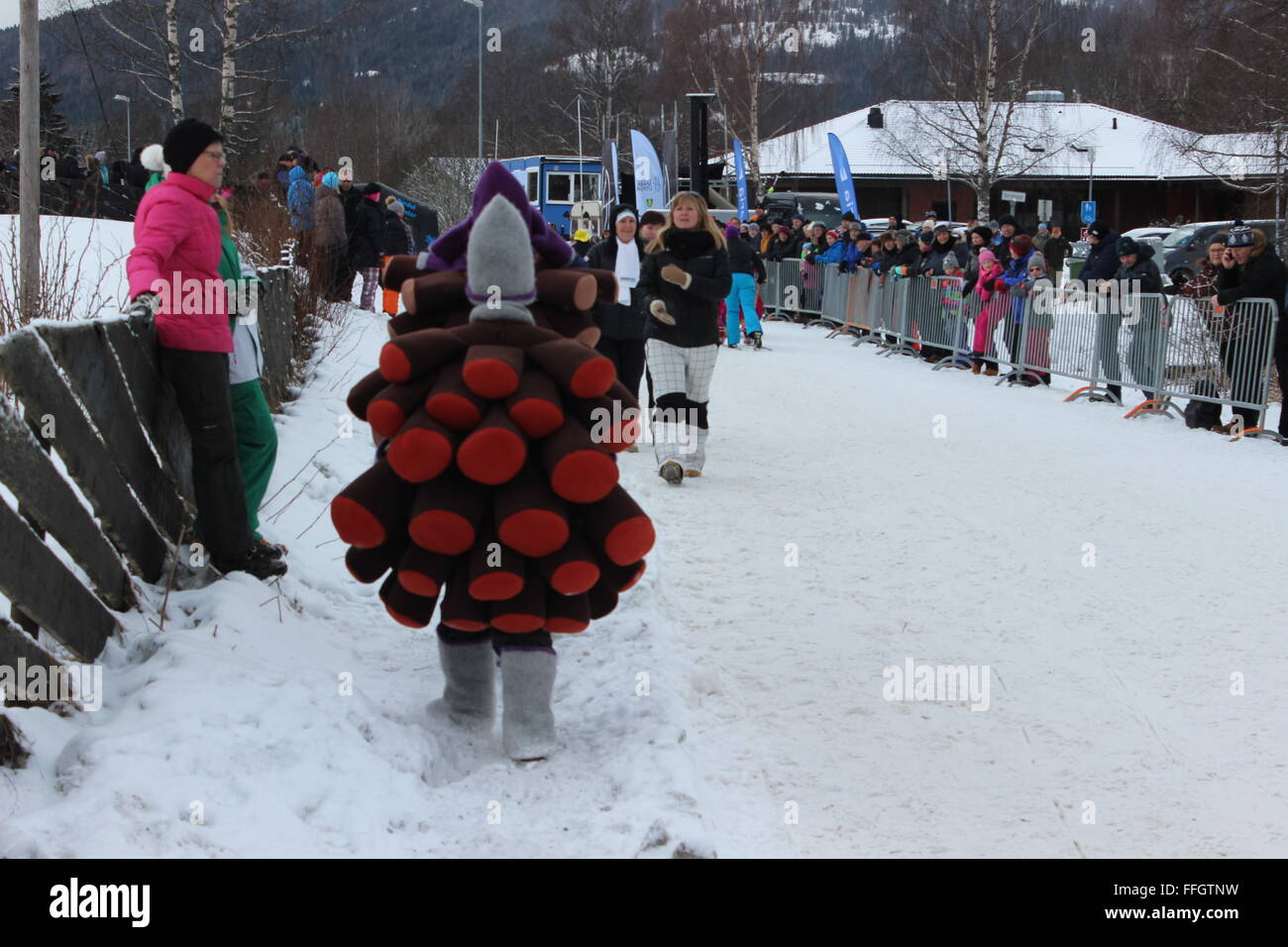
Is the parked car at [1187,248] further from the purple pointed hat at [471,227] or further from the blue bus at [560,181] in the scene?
the purple pointed hat at [471,227]

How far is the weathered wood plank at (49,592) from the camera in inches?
134

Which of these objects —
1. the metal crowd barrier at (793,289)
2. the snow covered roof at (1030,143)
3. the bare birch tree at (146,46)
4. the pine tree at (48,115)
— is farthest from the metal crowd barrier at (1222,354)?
the snow covered roof at (1030,143)

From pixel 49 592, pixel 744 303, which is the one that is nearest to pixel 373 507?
pixel 49 592

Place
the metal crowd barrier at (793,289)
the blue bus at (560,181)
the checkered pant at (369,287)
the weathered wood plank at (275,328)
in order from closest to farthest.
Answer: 1. the weathered wood plank at (275,328)
2. the checkered pant at (369,287)
3. the metal crowd barrier at (793,289)
4. the blue bus at (560,181)

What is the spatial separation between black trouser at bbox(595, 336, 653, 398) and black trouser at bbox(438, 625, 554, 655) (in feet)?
11.7

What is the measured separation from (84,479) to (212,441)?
749mm

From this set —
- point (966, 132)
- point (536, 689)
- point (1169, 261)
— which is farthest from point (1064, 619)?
point (966, 132)

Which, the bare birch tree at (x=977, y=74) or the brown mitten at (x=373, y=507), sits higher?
the bare birch tree at (x=977, y=74)

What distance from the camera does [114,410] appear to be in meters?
4.33

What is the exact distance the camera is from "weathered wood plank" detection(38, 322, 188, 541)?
158 inches

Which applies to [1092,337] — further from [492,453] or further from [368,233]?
[492,453]

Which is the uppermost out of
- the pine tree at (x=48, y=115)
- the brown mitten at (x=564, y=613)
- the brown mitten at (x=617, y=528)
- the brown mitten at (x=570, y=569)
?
the pine tree at (x=48, y=115)

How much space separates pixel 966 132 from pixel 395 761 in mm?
43496

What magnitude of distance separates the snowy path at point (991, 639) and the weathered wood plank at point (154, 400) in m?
2.11
